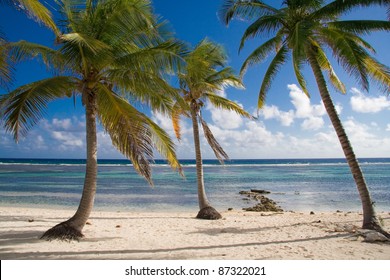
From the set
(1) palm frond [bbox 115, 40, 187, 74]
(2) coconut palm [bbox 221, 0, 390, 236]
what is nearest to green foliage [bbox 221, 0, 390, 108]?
(2) coconut palm [bbox 221, 0, 390, 236]

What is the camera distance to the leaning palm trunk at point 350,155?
871 cm

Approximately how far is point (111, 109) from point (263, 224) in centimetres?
693

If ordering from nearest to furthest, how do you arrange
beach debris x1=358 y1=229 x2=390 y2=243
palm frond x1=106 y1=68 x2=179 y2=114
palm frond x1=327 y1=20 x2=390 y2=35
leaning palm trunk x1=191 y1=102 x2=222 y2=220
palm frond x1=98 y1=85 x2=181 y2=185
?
palm frond x1=98 y1=85 x2=181 y2=185 < beach debris x1=358 y1=229 x2=390 y2=243 < palm frond x1=106 y1=68 x2=179 y2=114 < palm frond x1=327 y1=20 x2=390 y2=35 < leaning palm trunk x1=191 y1=102 x2=222 y2=220

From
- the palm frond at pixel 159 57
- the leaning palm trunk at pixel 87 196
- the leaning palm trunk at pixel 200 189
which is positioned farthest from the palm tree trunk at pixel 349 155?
the leaning palm trunk at pixel 87 196

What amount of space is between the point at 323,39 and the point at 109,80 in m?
6.65

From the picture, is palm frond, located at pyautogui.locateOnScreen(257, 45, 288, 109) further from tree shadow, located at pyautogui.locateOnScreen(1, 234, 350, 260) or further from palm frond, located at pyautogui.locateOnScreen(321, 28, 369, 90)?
tree shadow, located at pyautogui.locateOnScreen(1, 234, 350, 260)

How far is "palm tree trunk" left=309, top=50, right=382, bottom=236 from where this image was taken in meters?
8.72

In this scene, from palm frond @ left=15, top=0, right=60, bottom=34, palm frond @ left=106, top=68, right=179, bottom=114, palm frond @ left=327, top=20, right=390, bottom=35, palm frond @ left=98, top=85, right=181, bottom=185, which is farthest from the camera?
palm frond @ left=327, top=20, right=390, bottom=35

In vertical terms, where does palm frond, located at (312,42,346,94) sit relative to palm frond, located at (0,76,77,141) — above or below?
above

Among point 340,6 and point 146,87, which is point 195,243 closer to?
point 146,87
